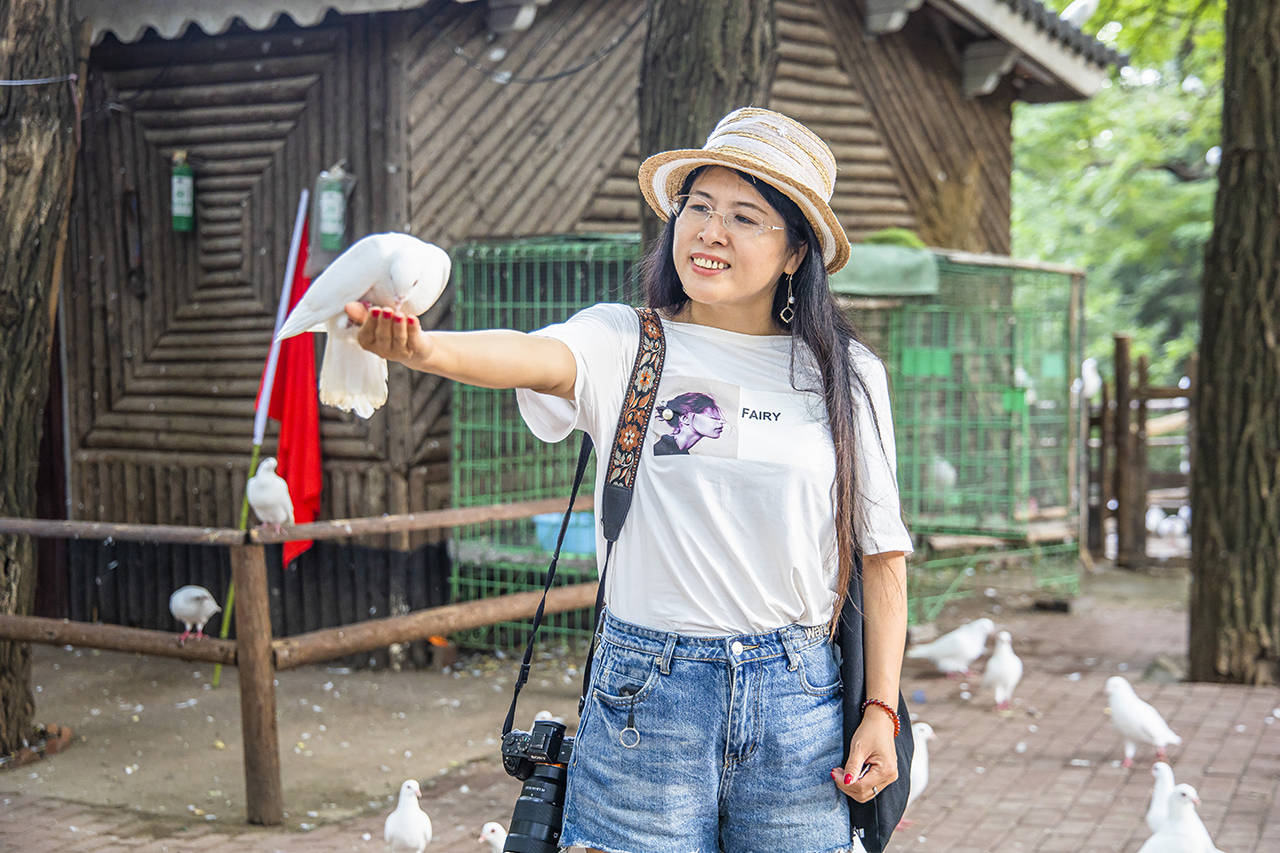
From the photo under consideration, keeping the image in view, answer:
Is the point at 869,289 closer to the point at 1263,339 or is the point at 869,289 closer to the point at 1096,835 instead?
the point at 1263,339

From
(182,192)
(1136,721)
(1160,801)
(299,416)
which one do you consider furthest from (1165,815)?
(182,192)

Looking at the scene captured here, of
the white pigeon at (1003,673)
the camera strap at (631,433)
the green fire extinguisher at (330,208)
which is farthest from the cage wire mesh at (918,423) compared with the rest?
the camera strap at (631,433)

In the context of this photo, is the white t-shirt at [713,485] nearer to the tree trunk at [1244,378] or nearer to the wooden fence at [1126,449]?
the tree trunk at [1244,378]

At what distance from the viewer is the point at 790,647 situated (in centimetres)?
253

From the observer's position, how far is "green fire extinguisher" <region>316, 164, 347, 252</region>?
8.02m

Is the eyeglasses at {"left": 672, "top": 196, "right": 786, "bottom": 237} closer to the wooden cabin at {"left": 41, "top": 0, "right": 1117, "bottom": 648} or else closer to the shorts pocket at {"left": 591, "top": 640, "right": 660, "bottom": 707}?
the shorts pocket at {"left": 591, "top": 640, "right": 660, "bottom": 707}

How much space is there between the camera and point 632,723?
2465 millimetres

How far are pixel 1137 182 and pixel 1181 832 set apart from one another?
18.7 meters

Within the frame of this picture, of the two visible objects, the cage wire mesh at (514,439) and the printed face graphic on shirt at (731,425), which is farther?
the cage wire mesh at (514,439)

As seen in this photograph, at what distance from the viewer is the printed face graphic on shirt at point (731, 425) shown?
2500 mm

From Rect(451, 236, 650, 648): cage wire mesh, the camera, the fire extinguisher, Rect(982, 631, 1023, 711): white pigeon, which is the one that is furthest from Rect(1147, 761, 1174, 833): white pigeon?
the fire extinguisher

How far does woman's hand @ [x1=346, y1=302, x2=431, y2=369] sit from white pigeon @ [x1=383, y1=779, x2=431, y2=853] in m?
2.97

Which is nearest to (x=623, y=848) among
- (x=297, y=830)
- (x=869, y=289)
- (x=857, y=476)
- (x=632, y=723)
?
(x=632, y=723)

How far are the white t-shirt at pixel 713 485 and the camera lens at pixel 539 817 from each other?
39cm
